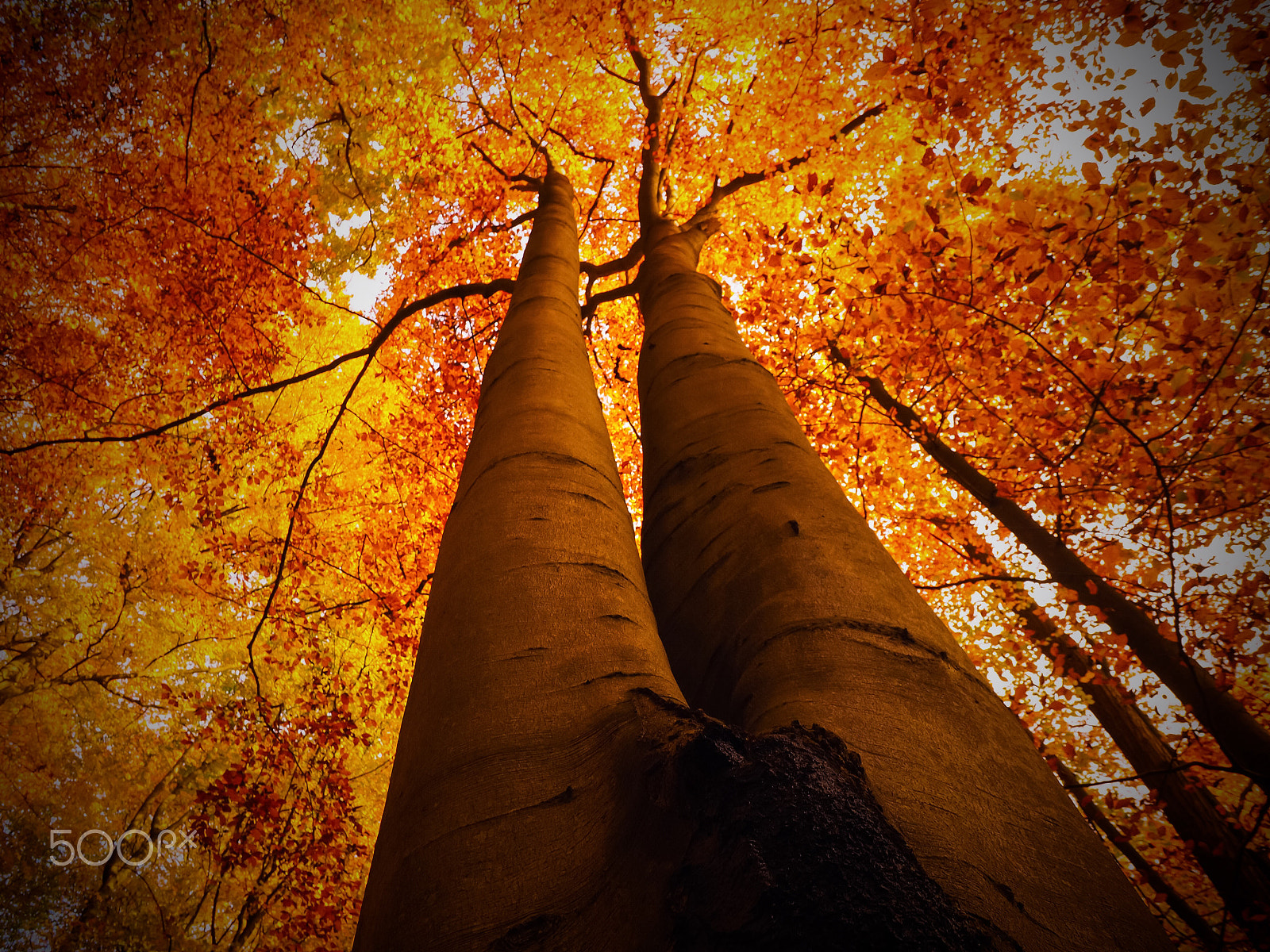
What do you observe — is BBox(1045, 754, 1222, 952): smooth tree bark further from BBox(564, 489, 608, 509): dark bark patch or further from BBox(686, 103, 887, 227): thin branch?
BBox(686, 103, 887, 227): thin branch

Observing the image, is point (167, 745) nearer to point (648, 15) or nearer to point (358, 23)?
point (358, 23)

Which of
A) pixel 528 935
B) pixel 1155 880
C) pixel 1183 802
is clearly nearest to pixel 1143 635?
pixel 1183 802

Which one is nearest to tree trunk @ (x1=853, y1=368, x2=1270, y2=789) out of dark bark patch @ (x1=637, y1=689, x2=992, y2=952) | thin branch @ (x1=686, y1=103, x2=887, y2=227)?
dark bark patch @ (x1=637, y1=689, x2=992, y2=952)

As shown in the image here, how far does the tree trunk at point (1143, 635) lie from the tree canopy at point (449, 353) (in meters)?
0.04

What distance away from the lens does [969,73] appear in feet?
19.2

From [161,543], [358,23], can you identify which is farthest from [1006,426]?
[161,543]

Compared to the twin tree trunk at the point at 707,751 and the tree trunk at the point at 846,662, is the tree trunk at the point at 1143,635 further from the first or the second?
the twin tree trunk at the point at 707,751

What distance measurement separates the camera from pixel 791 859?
0.50 metres

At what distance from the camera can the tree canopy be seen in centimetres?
533

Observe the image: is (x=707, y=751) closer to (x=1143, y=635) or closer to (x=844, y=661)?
(x=844, y=661)

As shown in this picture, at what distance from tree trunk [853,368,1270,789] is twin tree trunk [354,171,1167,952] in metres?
2.03

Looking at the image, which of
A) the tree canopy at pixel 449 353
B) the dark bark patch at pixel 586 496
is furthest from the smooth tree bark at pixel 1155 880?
the dark bark patch at pixel 586 496

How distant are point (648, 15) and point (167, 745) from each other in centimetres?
1453

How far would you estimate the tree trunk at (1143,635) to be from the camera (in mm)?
2594
